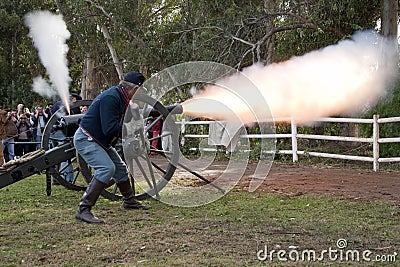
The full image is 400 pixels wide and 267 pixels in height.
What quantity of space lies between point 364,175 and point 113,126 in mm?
5960

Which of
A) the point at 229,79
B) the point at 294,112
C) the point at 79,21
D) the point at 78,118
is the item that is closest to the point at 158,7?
the point at 79,21

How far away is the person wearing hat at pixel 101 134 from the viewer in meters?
7.19

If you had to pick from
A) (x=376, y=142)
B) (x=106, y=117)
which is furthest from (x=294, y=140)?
(x=106, y=117)

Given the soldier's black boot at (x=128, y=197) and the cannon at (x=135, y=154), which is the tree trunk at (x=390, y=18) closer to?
the cannon at (x=135, y=154)

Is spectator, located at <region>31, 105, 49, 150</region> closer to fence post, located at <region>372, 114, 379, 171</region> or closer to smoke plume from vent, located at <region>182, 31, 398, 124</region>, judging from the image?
smoke plume from vent, located at <region>182, 31, 398, 124</region>

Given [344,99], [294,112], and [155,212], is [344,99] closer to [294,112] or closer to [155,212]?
[294,112]

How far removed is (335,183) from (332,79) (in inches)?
220

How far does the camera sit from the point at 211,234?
249 inches

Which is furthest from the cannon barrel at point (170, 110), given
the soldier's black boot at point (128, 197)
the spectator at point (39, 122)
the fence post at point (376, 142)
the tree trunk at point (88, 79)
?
the tree trunk at point (88, 79)

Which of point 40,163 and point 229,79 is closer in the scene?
point 40,163

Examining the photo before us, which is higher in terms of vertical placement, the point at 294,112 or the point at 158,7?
the point at 158,7

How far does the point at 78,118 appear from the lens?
28.6 ft

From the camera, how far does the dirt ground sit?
917 cm

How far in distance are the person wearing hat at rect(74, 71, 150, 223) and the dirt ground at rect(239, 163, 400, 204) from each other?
3.07 meters
